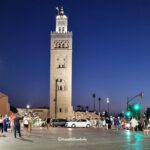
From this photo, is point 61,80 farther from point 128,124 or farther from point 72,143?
point 72,143

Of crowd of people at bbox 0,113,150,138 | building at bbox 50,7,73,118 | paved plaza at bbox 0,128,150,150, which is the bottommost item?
paved plaza at bbox 0,128,150,150

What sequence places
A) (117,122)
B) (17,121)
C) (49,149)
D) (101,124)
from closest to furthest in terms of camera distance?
(49,149) → (17,121) → (117,122) → (101,124)

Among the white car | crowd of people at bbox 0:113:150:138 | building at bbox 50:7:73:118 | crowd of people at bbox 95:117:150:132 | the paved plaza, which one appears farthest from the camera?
building at bbox 50:7:73:118

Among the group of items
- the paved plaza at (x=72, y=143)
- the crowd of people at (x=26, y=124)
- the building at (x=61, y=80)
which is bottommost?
the paved plaza at (x=72, y=143)

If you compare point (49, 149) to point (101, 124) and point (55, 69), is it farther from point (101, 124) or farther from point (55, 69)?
point (55, 69)

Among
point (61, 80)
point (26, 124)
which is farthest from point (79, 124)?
point (61, 80)

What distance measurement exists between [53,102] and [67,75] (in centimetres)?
707

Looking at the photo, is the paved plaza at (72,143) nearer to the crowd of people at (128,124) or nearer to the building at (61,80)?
the crowd of people at (128,124)

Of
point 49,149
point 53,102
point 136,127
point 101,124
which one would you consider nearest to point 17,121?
point 49,149

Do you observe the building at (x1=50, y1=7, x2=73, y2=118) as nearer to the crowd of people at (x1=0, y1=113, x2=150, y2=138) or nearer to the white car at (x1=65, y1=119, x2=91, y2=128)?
the crowd of people at (x1=0, y1=113, x2=150, y2=138)

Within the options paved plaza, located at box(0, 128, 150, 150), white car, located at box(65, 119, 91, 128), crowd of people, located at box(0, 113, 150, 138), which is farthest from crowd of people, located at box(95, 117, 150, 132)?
paved plaza, located at box(0, 128, 150, 150)

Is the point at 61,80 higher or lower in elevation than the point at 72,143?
higher

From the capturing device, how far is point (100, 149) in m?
22.8

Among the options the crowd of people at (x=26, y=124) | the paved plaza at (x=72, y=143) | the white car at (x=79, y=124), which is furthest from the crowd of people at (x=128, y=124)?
the paved plaza at (x=72, y=143)
